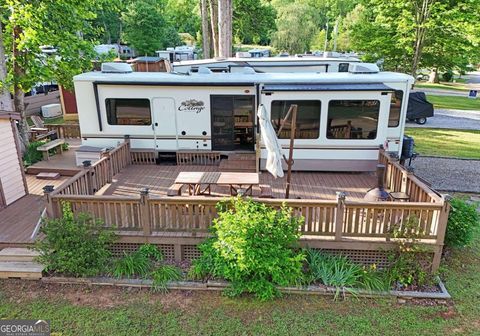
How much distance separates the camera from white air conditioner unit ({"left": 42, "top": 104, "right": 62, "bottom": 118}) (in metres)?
19.1

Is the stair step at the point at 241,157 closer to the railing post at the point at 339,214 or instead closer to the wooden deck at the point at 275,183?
the wooden deck at the point at 275,183

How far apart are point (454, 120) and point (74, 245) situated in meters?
21.2

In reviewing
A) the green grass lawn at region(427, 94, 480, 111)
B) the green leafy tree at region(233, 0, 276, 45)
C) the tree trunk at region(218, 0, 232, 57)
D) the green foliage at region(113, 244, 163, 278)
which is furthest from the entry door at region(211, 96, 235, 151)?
the green leafy tree at region(233, 0, 276, 45)

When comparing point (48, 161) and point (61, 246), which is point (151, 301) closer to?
point (61, 246)

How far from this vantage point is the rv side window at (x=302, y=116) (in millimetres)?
9266

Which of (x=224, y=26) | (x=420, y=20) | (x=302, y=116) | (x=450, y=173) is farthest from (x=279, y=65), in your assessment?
(x=420, y=20)

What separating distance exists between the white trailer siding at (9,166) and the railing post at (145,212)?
3713mm

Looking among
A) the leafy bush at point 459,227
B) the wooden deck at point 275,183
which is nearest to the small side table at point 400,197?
the leafy bush at point 459,227

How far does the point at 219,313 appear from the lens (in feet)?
17.4

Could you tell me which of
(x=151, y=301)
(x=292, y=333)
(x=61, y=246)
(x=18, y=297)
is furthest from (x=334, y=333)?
(x=18, y=297)

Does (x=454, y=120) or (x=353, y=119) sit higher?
(x=353, y=119)

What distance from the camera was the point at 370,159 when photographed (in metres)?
9.45

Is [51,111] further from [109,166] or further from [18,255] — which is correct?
[18,255]

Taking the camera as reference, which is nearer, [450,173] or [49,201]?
[49,201]
